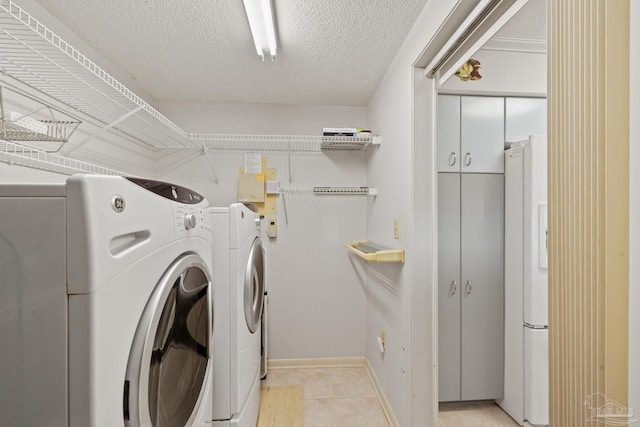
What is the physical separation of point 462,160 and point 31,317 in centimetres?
219

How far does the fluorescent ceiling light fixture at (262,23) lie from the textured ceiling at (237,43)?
10cm

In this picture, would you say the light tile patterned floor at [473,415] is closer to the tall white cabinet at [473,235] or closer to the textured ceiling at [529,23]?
the tall white cabinet at [473,235]

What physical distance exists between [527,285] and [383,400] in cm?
127

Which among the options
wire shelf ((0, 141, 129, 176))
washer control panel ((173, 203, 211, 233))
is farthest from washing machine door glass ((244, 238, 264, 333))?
wire shelf ((0, 141, 129, 176))

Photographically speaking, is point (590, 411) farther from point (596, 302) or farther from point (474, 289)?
point (474, 289)

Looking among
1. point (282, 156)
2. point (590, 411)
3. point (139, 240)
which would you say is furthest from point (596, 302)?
point (282, 156)

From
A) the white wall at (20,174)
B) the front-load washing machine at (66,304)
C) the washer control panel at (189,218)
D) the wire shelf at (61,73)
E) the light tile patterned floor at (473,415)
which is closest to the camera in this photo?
the front-load washing machine at (66,304)

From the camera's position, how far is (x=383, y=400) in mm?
2008

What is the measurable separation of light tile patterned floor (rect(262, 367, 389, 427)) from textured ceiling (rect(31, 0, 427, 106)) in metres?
2.47

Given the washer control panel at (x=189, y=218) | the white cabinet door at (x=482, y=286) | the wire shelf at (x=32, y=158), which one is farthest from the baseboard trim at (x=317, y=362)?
the wire shelf at (x=32, y=158)

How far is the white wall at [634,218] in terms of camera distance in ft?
1.69

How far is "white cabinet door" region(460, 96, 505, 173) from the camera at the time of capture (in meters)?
1.95

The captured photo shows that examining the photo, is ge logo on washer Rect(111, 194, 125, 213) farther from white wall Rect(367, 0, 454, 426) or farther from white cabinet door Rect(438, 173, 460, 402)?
white cabinet door Rect(438, 173, 460, 402)

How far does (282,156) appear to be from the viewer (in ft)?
8.57
